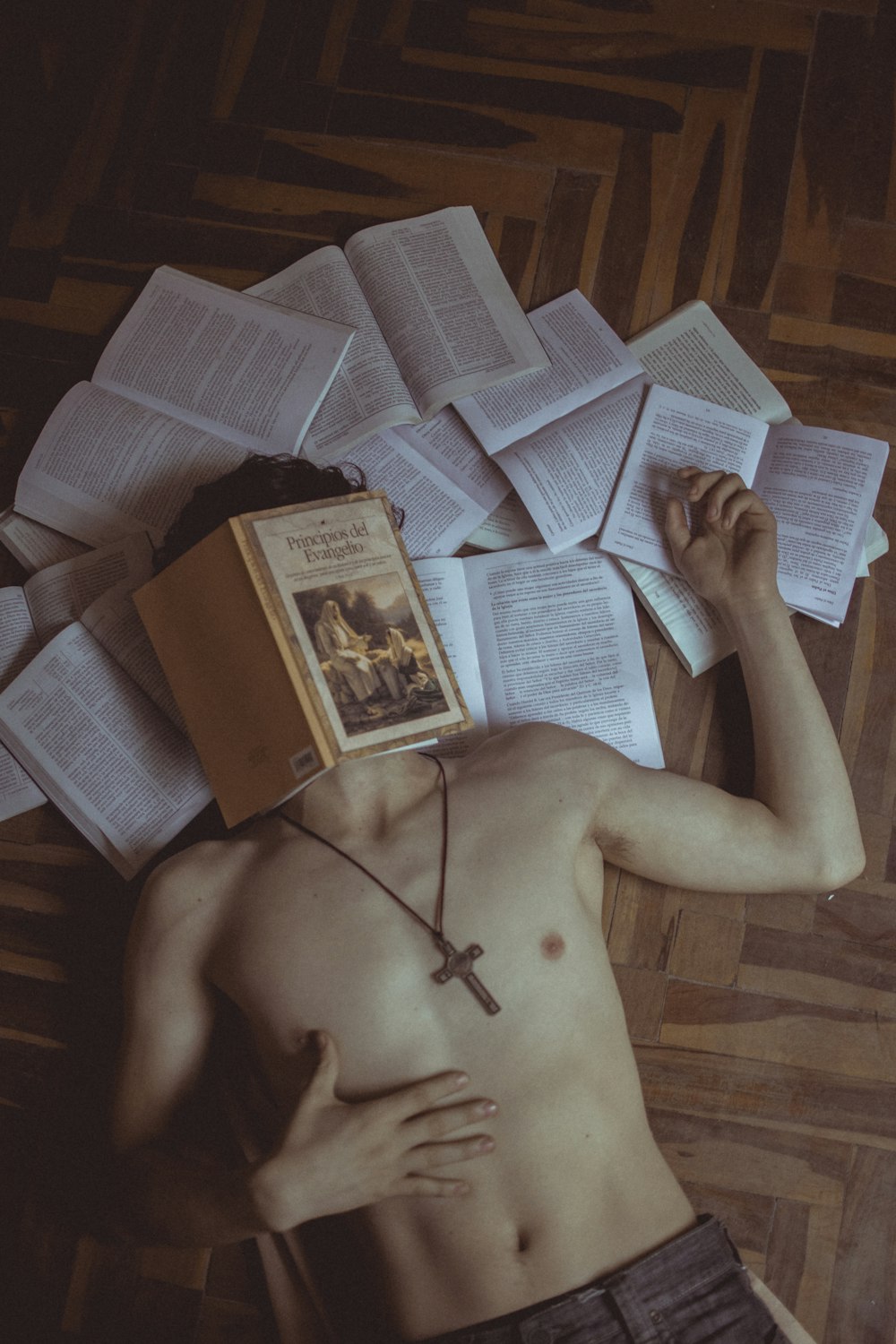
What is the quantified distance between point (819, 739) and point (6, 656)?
1360 mm

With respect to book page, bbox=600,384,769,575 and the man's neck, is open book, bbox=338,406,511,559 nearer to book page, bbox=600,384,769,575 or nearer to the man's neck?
book page, bbox=600,384,769,575

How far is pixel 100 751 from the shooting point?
1.76m

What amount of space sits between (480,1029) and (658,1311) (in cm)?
44

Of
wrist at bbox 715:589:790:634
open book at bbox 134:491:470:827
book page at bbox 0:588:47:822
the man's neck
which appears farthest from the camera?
book page at bbox 0:588:47:822

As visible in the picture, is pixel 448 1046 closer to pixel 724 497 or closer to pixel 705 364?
pixel 724 497

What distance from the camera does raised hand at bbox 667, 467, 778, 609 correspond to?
1.67 metres

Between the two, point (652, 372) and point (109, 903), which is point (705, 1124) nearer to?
point (109, 903)

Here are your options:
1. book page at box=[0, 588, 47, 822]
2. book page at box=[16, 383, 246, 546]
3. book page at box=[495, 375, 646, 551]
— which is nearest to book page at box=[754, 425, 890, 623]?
book page at box=[495, 375, 646, 551]

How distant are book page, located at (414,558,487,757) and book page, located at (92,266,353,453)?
34 cm

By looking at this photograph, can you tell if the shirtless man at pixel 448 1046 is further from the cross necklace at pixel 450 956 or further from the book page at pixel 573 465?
the book page at pixel 573 465

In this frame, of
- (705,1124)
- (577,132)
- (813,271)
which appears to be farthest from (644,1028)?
(577,132)

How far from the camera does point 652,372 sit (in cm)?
188

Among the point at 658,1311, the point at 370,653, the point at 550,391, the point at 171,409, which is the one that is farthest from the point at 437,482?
the point at 658,1311

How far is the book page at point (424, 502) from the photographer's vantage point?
1.84 m
